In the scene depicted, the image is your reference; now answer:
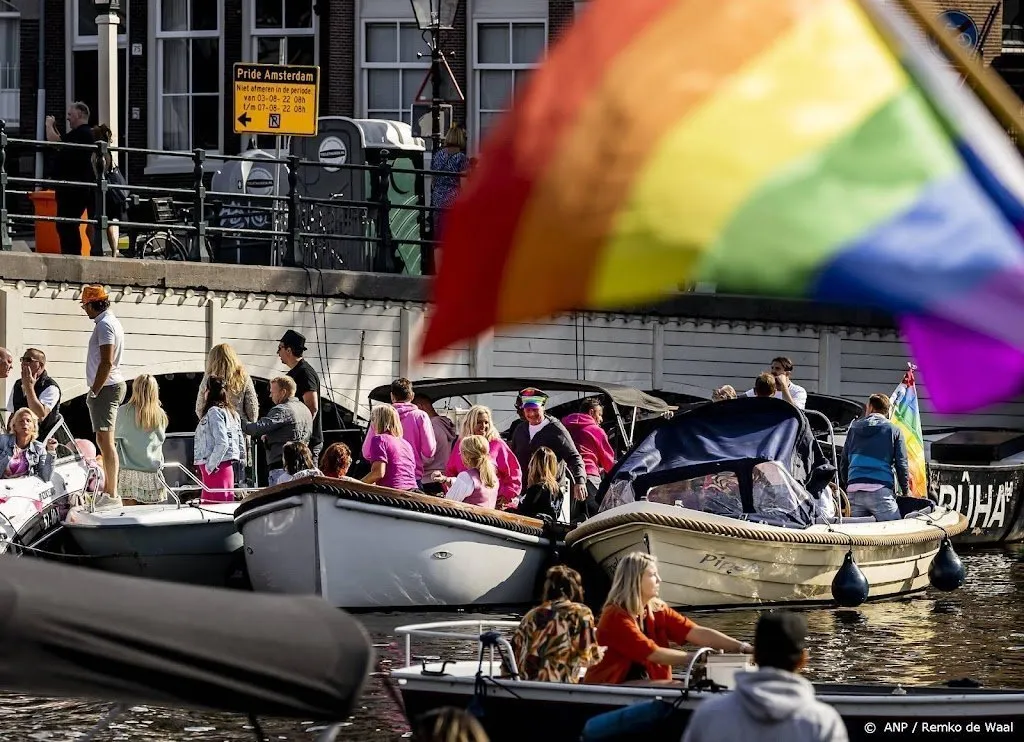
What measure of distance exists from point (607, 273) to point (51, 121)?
17.9m

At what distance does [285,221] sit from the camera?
76.3 ft

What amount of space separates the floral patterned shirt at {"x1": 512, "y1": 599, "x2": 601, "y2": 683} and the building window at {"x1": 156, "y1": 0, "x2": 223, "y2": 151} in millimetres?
21244

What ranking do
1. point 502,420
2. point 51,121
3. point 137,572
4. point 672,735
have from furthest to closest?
1. point 502,420
2. point 51,121
3. point 137,572
4. point 672,735

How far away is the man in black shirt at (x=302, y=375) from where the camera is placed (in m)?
17.6

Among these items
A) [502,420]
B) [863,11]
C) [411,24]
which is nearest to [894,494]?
[502,420]

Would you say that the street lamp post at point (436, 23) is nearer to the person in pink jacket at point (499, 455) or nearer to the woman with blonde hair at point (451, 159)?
the woman with blonde hair at point (451, 159)

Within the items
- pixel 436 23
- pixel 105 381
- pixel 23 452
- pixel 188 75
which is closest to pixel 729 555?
pixel 105 381

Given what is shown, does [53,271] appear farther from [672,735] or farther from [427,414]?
[672,735]

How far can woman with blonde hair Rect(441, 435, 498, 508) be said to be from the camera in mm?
16266

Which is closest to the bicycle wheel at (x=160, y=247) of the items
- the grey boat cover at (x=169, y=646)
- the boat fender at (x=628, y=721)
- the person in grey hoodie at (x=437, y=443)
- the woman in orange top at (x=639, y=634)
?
the person in grey hoodie at (x=437, y=443)

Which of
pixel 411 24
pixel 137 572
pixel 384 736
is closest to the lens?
pixel 384 736

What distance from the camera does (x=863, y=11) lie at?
4.70 meters

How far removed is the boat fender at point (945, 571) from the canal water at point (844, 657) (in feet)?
0.54

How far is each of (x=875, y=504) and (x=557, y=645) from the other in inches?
367
